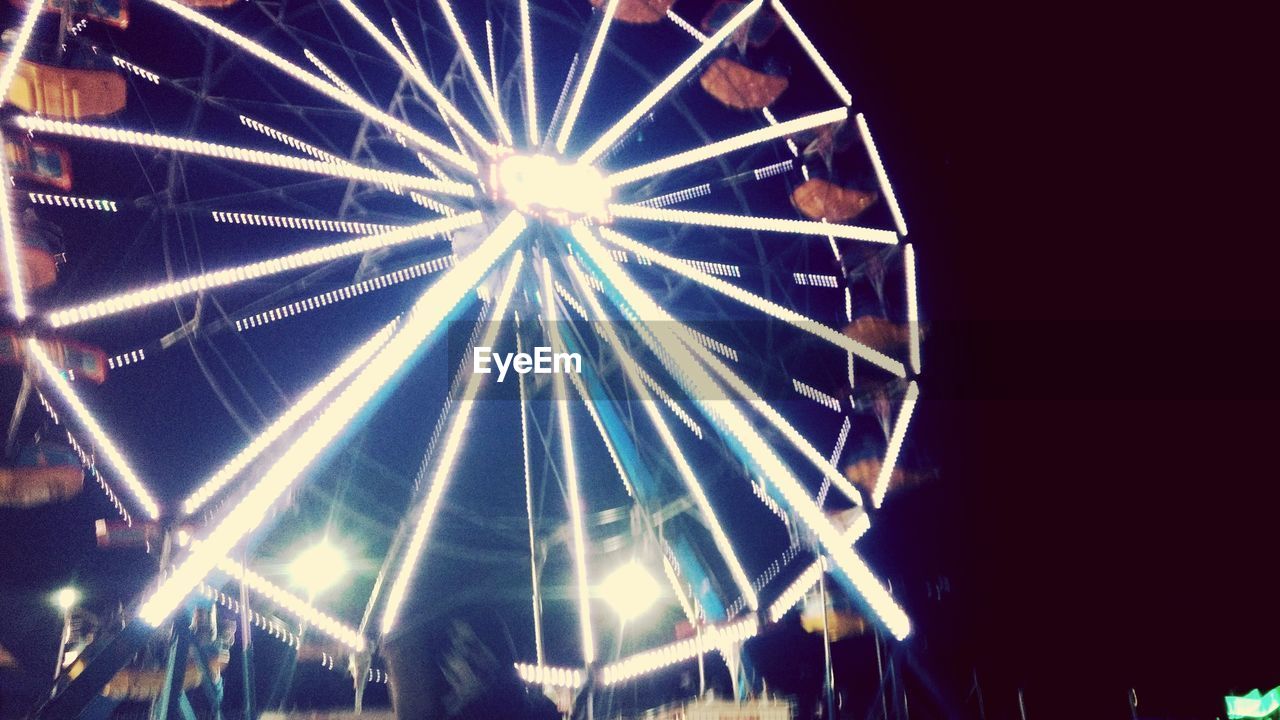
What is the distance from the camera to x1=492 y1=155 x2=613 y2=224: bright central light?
6039 millimetres

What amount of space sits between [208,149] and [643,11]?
4723 mm

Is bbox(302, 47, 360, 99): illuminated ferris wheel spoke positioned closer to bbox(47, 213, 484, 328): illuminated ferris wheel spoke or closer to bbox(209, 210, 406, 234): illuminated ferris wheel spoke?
bbox(209, 210, 406, 234): illuminated ferris wheel spoke

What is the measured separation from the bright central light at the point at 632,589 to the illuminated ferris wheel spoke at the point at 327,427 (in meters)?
2.93

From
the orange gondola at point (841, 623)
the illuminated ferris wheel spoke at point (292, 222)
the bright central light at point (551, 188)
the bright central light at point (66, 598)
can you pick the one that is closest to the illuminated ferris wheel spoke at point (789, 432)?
the orange gondola at point (841, 623)

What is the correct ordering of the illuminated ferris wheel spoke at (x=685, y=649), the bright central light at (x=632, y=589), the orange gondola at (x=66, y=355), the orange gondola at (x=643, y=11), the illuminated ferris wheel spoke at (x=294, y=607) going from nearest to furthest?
the illuminated ferris wheel spoke at (x=294, y=607)
the orange gondola at (x=66, y=355)
the illuminated ferris wheel spoke at (x=685, y=649)
the bright central light at (x=632, y=589)
the orange gondola at (x=643, y=11)

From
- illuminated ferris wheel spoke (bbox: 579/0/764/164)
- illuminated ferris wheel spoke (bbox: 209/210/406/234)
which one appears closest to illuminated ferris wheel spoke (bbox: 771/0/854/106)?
illuminated ferris wheel spoke (bbox: 579/0/764/164)

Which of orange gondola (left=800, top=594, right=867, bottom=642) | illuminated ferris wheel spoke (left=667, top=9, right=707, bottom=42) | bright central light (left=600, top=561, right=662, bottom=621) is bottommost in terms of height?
orange gondola (left=800, top=594, right=867, bottom=642)

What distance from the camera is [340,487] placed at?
5707mm

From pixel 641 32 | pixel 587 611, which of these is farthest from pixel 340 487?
pixel 641 32

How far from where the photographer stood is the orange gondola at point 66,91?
15.8 ft

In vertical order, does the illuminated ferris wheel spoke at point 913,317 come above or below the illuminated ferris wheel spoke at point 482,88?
below

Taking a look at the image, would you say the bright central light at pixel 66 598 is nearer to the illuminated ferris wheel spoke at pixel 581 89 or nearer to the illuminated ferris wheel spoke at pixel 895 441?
Answer: the illuminated ferris wheel spoke at pixel 581 89

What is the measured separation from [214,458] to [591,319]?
11.2ft

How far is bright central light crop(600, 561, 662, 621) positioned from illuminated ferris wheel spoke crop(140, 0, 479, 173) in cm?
349
